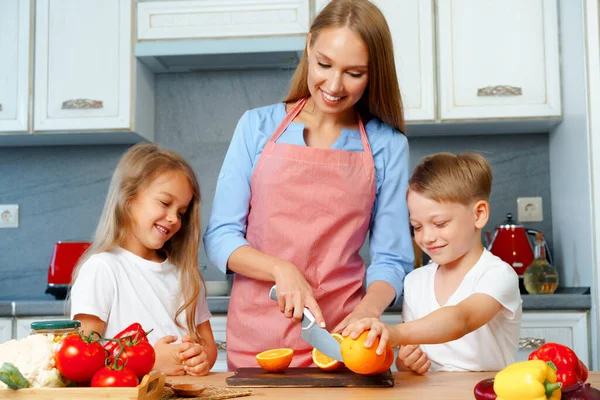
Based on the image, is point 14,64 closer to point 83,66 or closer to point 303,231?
point 83,66

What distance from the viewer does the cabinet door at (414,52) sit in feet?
8.64

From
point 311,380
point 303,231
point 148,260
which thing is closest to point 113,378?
point 311,380

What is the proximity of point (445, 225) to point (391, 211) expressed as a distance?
13cm

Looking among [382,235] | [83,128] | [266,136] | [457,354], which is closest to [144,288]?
[266,136]

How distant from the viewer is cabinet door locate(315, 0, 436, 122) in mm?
2635

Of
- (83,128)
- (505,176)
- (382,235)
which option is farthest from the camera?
(505,176)

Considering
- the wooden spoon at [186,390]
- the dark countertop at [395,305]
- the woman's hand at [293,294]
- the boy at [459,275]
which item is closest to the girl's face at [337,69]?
the boy at [459,275]

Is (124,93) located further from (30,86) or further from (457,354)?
(457,354)

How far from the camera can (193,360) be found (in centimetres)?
135

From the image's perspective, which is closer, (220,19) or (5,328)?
(5,328)

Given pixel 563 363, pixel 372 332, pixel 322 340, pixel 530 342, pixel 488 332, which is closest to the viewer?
pixel 563 363

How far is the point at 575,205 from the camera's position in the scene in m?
2.54

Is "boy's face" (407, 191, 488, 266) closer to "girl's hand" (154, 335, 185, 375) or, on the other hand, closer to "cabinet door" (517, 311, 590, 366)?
"girl's hand" (154, 335, 185, 375)

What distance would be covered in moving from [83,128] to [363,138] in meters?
1.48
